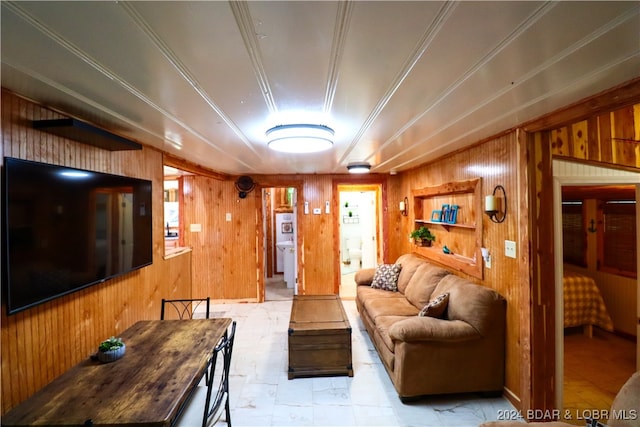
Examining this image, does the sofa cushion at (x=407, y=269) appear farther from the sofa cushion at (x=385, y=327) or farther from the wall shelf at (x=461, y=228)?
the sofa cushion at (x=385, y=327)

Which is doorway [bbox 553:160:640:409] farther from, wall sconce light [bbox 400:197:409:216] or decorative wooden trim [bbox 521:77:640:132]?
wall sconce light [bbox 400:197:409:216]

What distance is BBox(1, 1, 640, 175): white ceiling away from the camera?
95 centimetres

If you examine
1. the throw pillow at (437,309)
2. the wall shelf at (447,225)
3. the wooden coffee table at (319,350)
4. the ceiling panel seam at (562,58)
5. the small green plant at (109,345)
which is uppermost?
the ceiling panel seam at (562,58)

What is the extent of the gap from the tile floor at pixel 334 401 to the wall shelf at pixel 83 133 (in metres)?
2.25

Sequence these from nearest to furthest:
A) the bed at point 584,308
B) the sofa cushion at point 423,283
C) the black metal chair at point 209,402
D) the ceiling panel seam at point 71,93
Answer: the ceiling panel seam at point 71,93, the black metal chair at point 209,402, the sofa cushion at point 423,283, the bed at point 584,308

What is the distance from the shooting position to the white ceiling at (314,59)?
95 cm

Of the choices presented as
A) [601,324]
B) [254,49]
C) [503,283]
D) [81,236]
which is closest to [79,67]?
[254,49]

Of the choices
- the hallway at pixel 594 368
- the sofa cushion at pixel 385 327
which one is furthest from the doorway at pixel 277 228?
the hallway at pixel 594 368

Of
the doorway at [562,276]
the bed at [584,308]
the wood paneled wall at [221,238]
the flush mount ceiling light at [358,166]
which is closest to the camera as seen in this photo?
the doorway at [562,276]

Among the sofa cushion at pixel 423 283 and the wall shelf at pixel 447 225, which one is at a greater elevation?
the wall shelf at pixel 447 225

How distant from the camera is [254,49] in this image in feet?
3.82

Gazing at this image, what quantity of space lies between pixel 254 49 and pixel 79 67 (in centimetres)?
80

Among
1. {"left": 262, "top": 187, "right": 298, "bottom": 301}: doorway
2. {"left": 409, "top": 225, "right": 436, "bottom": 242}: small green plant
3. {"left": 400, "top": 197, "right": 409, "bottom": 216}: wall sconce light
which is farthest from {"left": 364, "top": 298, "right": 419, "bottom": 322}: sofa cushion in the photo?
{"left": 262, "top": 187, "right": 298, "bottom": 301}: doorway

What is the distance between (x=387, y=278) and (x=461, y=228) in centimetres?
130
